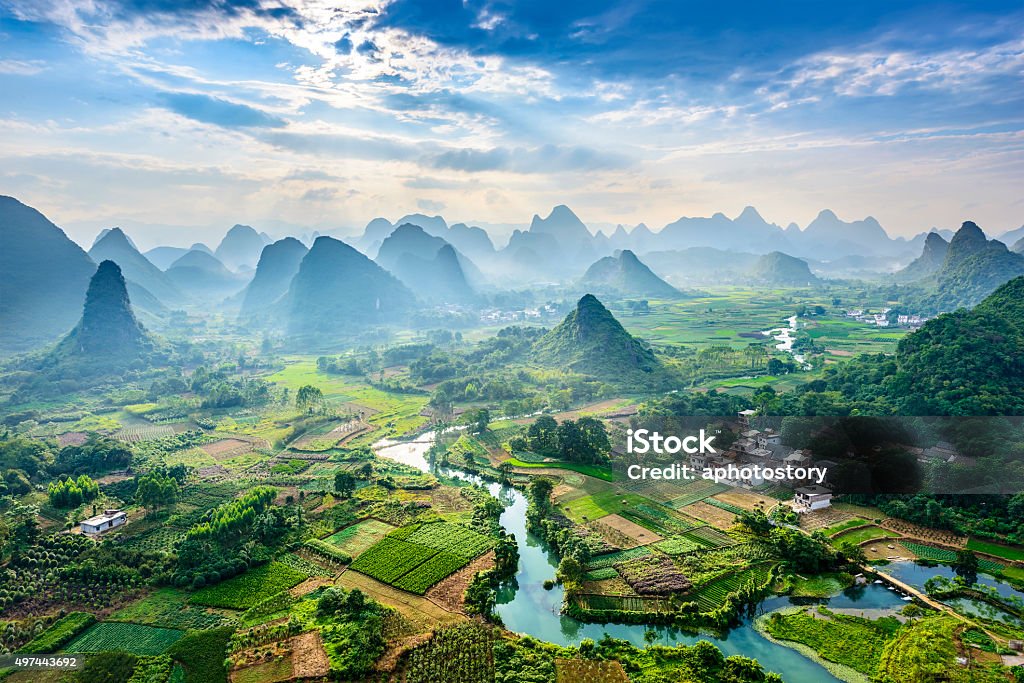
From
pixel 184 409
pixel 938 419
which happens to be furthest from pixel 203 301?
pixel 938 419

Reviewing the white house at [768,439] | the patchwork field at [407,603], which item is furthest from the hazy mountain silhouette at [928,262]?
the patchwork field at [407,603]

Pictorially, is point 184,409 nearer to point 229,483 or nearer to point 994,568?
point 229,483

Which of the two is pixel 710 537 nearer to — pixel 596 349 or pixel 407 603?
pixel 407 603

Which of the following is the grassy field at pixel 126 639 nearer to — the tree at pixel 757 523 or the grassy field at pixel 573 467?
the grassy field at pixel 573 467

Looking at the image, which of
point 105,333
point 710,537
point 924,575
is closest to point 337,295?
point 105,333

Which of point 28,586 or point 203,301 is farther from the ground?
point 203,301

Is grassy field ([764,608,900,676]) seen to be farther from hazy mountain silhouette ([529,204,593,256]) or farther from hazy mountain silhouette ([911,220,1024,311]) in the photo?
hazy mountain silhouette ([529,204,593,256])

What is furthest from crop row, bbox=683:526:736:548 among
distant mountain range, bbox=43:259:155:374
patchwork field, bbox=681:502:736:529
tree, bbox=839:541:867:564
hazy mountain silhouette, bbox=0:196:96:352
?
hazy mountain silhouette, bbox=0:196:96:352

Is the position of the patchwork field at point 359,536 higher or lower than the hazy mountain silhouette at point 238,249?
lower
